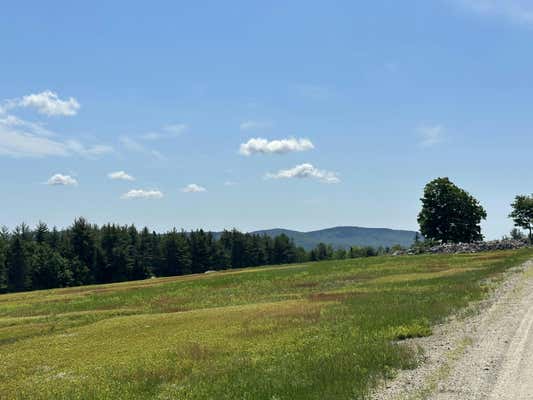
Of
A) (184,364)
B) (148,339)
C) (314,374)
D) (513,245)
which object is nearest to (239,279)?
(148,339)

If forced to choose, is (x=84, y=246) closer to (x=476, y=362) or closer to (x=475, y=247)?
(x=475, y=247)

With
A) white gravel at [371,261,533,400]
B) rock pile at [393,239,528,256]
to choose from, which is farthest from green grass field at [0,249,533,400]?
rock pile at [393,239,528,256]

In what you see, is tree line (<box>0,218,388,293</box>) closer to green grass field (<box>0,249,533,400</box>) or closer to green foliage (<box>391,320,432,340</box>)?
green grass field (<box>0,249,533,400</box>)

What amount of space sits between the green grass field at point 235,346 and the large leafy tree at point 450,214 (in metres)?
79.4

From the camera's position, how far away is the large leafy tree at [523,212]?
127875 millimetres

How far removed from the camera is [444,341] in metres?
21.9

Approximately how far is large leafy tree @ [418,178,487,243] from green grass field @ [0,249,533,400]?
79.4 m

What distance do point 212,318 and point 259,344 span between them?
12.2 metres

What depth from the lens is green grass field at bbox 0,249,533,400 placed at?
1775 centimetres

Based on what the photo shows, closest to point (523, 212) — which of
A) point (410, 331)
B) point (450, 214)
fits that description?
point (450, 214)

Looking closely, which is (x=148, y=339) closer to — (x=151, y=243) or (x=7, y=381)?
(x=7, y=381)

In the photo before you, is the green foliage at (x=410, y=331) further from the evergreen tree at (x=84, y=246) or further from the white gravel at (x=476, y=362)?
the evergreen tree at (x=84, y=246)

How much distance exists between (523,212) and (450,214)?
21.8 meters

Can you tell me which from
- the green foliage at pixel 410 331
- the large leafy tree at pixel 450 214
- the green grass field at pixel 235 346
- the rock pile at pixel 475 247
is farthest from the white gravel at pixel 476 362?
the large leafy tree at pixel 450 214
